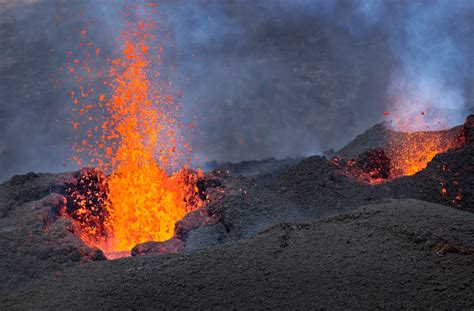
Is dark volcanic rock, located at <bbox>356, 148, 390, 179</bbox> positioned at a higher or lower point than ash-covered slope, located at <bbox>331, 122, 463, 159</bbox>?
lower

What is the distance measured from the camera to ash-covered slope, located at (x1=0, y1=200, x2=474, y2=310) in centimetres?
403

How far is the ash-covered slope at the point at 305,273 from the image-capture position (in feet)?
13.2

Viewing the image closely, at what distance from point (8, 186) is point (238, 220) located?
3689 millimetres

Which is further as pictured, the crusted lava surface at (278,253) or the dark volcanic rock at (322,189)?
the dark volcanic rock at (322,189)

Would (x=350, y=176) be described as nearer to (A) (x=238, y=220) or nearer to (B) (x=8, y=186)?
(A) (x=238, y=220)

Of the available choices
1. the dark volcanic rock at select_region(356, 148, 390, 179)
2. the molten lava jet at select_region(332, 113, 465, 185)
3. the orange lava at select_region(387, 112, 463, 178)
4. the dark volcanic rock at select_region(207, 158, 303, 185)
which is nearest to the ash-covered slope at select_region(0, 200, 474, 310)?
the molten lava jet at select_region(332, 113, 465, 185)

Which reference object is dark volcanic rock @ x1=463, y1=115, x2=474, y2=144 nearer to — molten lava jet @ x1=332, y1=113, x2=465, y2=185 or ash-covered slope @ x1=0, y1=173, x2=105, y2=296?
molten lava jet @ x1=332, y1=113, x2=465, y2=185

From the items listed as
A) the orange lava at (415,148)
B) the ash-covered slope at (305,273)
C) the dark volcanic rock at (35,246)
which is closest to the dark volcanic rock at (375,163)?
the orange lava at (415,148)

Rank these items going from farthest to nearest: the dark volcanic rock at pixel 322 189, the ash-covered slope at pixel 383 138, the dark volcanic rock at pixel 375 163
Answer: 1. the ash-covered slope at pixel 383 138
2. the dark volcanic rock at pixel 375 163
3. the dark volcanic rock at pixel 322 189

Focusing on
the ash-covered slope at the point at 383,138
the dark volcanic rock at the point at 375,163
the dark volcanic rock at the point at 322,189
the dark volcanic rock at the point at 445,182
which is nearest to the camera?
the dark volcanic rock at the point at 445,182

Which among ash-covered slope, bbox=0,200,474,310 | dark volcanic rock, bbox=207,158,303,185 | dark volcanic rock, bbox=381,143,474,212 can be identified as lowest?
ash-covered slope, bbox=0,200,474,310

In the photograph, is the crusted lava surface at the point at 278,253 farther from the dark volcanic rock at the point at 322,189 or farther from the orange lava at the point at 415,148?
the orange lava at the point at 415,148

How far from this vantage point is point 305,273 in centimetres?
436

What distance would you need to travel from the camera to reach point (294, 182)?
763cm
